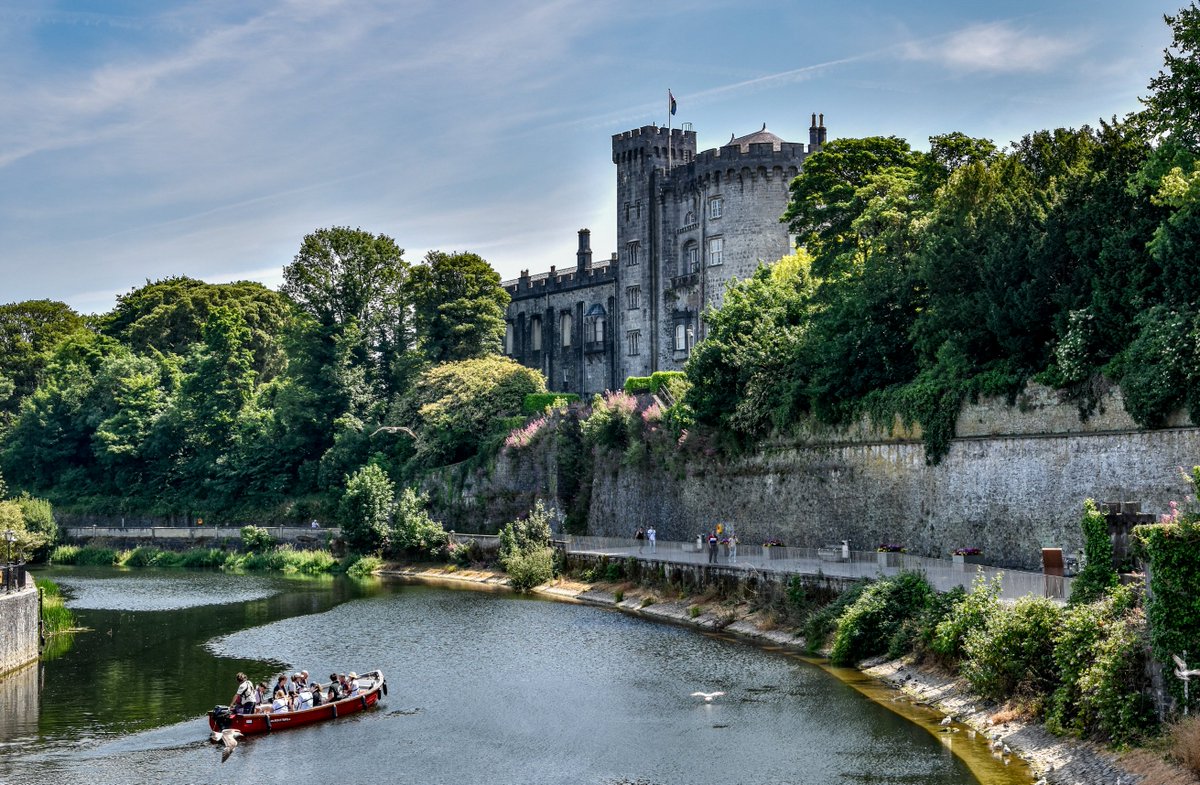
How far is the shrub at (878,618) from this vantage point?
107 ft

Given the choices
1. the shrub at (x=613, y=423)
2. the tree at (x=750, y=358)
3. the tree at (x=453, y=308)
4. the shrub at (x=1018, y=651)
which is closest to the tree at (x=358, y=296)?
the tree at (x=453, y=308)

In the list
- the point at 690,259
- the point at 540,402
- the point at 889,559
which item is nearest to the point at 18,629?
the point at 889,559

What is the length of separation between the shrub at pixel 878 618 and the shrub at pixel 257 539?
4338 cm

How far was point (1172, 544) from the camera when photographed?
70.2 ft

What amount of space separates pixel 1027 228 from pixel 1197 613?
60.1 ft

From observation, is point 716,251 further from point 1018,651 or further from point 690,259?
point 1018,651

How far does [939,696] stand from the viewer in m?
28.5

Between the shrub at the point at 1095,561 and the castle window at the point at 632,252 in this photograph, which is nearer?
the shrub at the point at 1095,561

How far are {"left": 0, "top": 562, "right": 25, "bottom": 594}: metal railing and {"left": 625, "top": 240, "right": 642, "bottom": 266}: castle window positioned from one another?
43.7m

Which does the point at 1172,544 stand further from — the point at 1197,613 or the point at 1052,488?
the point at 1052,488

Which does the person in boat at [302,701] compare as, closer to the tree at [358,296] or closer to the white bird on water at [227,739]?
the white bird on water at [227,739]

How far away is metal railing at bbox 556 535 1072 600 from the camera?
28.7 m

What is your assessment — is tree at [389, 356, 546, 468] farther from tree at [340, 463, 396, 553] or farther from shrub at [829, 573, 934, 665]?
shrub at [829, 573, 934, 665]

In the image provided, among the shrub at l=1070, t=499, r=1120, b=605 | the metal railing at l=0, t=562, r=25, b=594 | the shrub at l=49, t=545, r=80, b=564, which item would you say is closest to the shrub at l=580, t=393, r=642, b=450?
the metal railing at l=0, t=562, r=25, b=594
